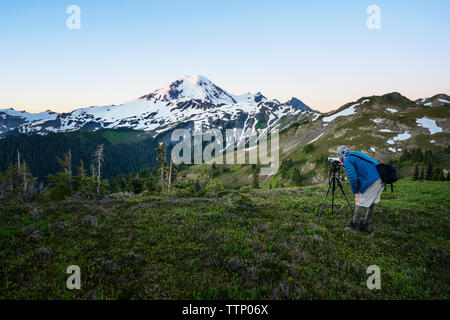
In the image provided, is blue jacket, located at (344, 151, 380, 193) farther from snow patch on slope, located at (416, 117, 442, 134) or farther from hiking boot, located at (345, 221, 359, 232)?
snow patch on slope, located at (416, 117, 442, 134)

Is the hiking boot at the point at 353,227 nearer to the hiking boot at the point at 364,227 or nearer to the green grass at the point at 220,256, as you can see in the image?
the hiking boot at the point at 364,227

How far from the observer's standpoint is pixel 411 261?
6.50 metres

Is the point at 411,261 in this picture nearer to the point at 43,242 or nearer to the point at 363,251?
the point at 363,251

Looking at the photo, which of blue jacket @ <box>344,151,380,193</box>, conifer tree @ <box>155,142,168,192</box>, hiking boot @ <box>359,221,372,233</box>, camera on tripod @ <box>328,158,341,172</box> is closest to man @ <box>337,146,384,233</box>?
blue jacket @ <box>344,151,380,193</box>

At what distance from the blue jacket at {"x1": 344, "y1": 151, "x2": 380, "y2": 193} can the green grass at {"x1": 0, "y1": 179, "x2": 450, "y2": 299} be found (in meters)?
2.04

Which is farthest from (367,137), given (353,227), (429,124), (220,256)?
(220,256)

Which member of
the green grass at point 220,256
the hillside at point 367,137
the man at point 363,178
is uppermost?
the hillside at point 367,137

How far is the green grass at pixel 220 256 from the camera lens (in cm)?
477

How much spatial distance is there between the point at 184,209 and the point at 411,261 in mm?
10523

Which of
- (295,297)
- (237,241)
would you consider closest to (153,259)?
(237,241)

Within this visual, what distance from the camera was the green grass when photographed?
15.6 feet

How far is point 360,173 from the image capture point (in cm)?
834

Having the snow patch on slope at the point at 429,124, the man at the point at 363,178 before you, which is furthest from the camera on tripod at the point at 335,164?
the snow patch on slope at the point at 429,124

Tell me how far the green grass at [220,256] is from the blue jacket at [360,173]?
204 centimetres
